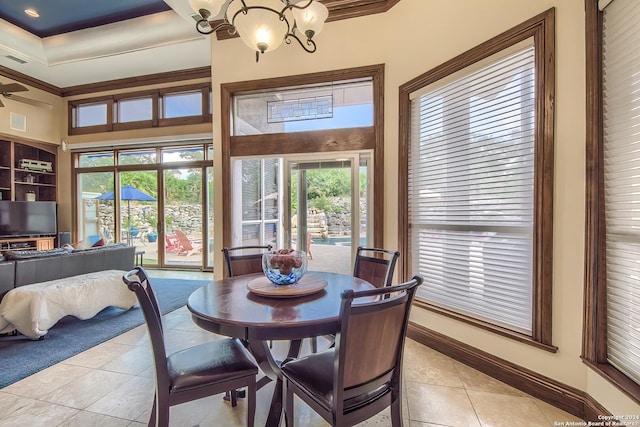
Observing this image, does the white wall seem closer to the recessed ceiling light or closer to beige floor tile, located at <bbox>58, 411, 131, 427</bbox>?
beige floor tile, located at <bbox>58, 411, 131, 427</bbox>

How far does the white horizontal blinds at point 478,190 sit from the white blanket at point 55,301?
350 centimetres

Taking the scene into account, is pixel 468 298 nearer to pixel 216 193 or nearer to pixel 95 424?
pixel 95 424

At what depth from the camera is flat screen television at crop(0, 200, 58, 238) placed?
5.93m

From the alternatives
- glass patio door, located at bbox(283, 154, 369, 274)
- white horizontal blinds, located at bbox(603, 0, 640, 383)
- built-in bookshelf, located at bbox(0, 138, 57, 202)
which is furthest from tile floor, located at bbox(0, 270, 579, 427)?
built-in bookshelf, located at bbox(0, 138, 57, 202)

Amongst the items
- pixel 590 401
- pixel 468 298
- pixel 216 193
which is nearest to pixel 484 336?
pixel 468 298

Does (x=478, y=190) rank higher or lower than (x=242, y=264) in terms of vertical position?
higher

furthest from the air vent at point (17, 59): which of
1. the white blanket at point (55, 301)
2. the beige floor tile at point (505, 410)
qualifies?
the beige floor tile at point (505, 410)

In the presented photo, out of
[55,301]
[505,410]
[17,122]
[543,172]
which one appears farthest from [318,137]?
[17,122]

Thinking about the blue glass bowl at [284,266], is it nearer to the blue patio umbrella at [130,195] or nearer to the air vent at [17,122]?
the blue patio umbrella at [130,195]

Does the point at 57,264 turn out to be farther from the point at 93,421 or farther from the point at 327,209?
the point at 327,209

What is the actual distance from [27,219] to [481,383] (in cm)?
822

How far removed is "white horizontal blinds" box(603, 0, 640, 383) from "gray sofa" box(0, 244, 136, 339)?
4515mm

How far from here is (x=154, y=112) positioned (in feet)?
20.3

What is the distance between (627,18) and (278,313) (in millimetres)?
2418
